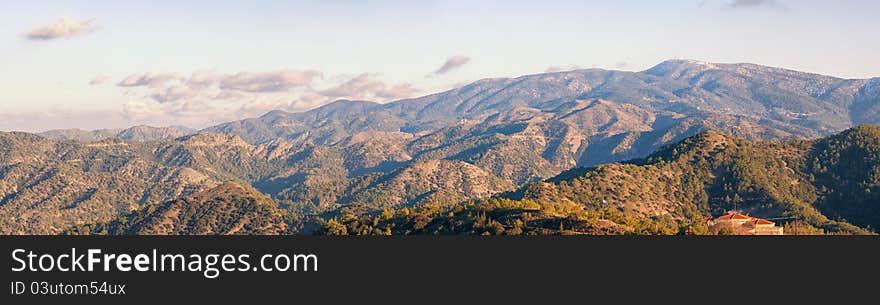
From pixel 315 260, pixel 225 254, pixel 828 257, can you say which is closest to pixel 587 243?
pixel 828 257

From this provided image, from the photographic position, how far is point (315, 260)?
90812 millimetres

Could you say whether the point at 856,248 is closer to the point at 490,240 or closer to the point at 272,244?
the point at 490,240

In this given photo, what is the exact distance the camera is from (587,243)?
108 meters

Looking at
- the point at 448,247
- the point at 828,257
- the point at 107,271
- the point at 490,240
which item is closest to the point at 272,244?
the point at 107,271

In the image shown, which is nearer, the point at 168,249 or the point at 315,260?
the point at 168,249

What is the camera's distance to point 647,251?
340ft

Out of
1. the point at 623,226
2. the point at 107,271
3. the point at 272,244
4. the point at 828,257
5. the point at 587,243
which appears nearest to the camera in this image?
the point at 107,271

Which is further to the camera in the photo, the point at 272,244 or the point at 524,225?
the point at 524,225

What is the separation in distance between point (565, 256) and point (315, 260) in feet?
104

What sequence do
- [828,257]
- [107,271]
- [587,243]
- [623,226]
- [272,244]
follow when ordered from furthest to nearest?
[623,226]
[587,243]
[828,257]
[272,244]
[107,271]

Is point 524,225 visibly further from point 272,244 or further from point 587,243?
point 272,244

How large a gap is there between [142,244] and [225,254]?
838 cm

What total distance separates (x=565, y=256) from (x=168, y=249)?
47.5 metres

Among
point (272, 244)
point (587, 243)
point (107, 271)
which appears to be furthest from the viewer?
point (587, 243)
